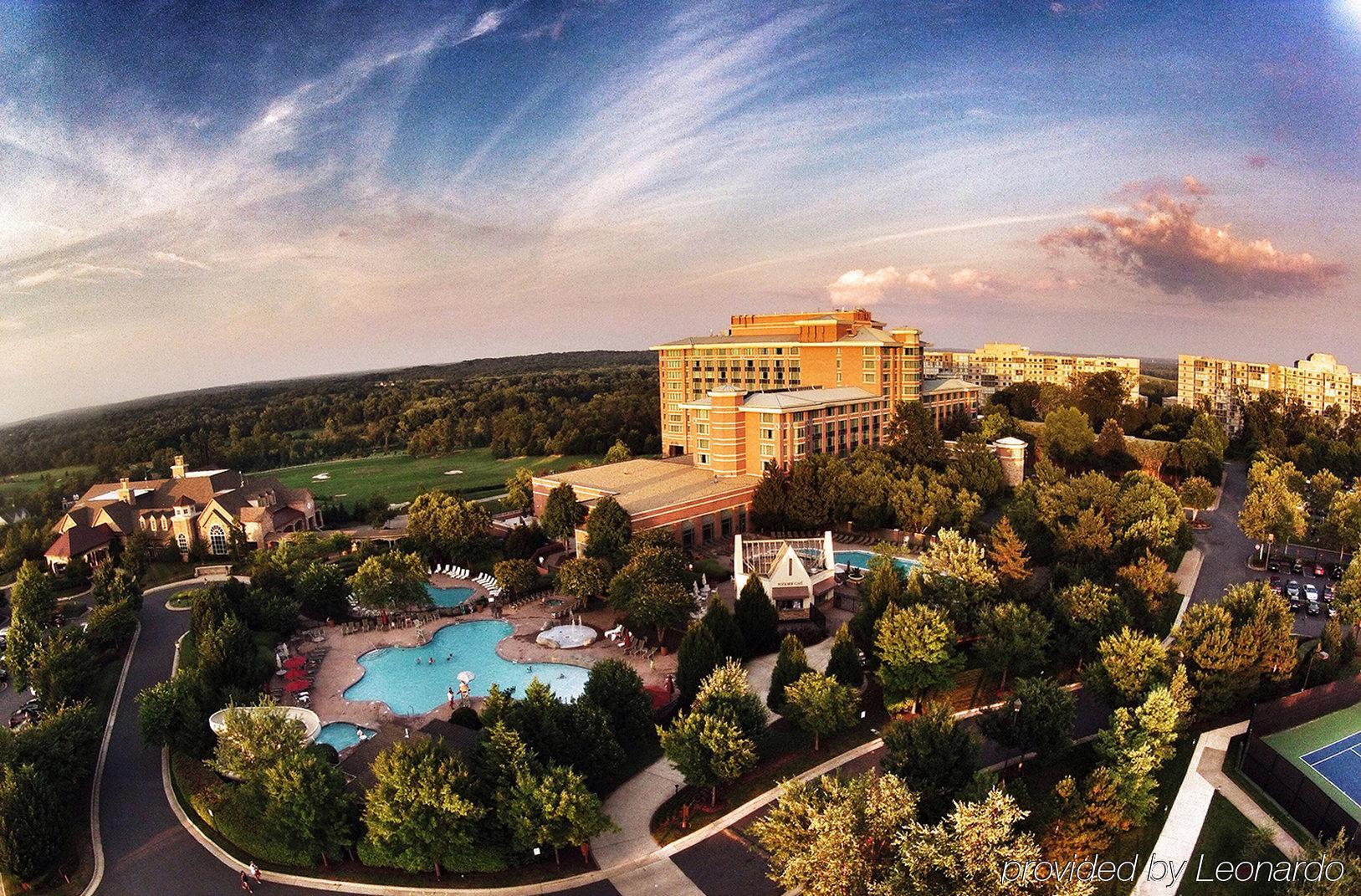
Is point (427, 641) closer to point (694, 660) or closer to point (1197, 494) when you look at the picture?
point (694, 660)

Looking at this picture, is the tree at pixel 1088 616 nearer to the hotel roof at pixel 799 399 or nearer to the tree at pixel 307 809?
the tree at pixel 307 809

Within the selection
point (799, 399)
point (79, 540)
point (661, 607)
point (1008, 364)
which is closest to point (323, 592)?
point (661, 607)

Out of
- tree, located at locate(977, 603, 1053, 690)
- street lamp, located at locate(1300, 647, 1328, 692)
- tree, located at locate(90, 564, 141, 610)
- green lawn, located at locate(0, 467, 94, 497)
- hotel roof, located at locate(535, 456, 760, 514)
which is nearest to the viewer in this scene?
tree, located at locate(977, 603, 1053, 690)

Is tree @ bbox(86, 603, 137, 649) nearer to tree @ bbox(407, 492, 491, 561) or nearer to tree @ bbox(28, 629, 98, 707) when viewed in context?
tree @ bbox(28, 629, 98, 707)

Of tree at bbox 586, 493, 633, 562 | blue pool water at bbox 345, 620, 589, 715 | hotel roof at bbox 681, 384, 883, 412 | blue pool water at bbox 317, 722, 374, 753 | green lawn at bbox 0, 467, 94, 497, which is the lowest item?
blue pool water at bbox 317, 722, 374, 753

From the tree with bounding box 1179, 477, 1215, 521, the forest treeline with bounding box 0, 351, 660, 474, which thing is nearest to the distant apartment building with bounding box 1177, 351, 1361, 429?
the tree with bounding box 1179, 477, 1215, 521
